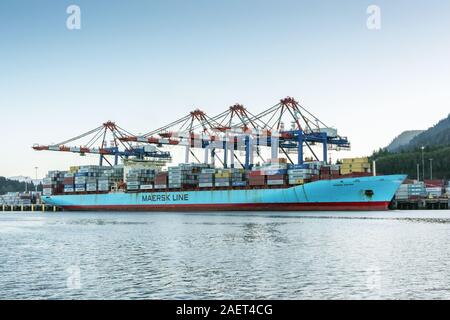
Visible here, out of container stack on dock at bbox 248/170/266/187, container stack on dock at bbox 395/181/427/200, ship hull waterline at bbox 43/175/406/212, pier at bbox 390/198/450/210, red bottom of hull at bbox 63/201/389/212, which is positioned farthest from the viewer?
container stack on dock at bbox 395/181/427/200

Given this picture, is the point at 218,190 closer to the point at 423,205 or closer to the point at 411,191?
the point at 423,205

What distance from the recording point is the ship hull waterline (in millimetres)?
94500

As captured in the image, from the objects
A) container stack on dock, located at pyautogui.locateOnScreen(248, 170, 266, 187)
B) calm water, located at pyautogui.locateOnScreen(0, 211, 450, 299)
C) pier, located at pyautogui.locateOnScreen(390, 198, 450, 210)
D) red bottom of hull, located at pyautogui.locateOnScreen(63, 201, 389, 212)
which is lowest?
pier, located at pyautogui.locateOnScreen(390, 198, 450, 210)

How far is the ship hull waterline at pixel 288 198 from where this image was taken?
9450cm

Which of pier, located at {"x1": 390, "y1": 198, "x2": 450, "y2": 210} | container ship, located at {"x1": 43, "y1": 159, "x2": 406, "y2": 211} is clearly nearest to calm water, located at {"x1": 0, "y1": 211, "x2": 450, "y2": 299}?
container ship, located at {"x1": 43, "y1": 159, "x2": 406, "y2": 211}

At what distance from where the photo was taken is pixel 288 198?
100062 millimetres

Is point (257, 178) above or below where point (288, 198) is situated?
above

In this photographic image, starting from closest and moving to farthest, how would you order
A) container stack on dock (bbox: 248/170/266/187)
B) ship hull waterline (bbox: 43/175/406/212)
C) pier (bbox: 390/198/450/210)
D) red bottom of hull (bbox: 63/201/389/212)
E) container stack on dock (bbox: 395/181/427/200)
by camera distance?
ship hull waterline (bbox: 43/175/406/212), red bottom of hull (bbox: 63/201/389/212), container stack on dock (bbox: 248/170/266/187), pier (bbox: 390/198/450/210), container stack on dock (bbox: 395/181/427/200)

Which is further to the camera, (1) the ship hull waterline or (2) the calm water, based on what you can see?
(1) the ship hull waterline

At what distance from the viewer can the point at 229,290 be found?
20.9 meters

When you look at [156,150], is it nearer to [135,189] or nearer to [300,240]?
[135,189]

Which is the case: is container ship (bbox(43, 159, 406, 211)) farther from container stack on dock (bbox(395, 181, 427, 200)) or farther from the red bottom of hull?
container stack on dock (bbox(395, 181, 427, 200))

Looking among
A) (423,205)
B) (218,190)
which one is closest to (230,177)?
(218,190)
